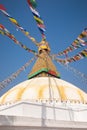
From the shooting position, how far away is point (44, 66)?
20.6 m

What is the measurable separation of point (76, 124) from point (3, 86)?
24.6 ft

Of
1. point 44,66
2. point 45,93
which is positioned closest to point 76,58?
point 45,93

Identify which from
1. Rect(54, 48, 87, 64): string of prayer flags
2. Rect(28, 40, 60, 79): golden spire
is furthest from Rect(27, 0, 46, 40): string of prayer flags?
Rect(28, 40, 60, 79): golden spire

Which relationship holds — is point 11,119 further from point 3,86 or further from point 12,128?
point 3,86

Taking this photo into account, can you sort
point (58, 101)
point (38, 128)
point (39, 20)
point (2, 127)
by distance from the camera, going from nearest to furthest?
1. point (2, 127)
2. point (38, 128)
3. point (39, 20)
4. point (58, 101)

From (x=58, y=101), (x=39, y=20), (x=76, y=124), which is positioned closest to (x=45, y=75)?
(x=58, y=101)

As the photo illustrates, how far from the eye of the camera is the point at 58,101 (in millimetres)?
14688

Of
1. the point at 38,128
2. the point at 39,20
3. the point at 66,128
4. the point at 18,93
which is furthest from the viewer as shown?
the point at 18,93

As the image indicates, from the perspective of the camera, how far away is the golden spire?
20203 millimetres

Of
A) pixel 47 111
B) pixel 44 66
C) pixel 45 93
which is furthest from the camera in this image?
pixel 44 66

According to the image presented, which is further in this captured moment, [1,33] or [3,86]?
[3,86]

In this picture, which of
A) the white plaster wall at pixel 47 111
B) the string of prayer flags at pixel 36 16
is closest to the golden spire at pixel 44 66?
the white plaster wall at pixel 47 111

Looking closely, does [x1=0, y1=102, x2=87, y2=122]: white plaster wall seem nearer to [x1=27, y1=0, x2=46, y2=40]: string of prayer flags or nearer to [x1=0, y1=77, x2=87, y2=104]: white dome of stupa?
[x1=0, y1=77, x2=87, y2=104]: white dome of stupa

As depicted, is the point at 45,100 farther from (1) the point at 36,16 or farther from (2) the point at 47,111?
(1) the point at 36,16
